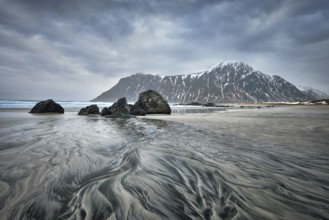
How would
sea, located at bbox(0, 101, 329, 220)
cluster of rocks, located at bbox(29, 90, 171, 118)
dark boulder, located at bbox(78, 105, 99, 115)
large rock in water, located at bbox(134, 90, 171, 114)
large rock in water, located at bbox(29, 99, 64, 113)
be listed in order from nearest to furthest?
sea, located at bbox(0, 101, 329, 220), dark boulder, located at bbox(78, 105, 99, 115), cluster of rocks, located at bbox(29, 90, 171, 118), large rock in water, located at bbox(29, 99, 64, 113), large rock in water, located at bbox(134, 90, 171, 114)

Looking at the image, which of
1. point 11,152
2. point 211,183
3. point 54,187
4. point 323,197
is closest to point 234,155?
point 211,183

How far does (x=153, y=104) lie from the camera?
20.7 metres

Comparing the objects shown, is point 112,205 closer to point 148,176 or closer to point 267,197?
point 148,176

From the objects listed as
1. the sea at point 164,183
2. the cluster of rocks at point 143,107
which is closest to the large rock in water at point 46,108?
the cluster of rocks at point 143,107

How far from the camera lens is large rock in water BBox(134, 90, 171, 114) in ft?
66.5

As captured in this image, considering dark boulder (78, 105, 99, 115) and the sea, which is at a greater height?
dark boulder (78, 105, 99, 115)

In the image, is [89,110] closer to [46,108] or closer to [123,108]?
[123,108]

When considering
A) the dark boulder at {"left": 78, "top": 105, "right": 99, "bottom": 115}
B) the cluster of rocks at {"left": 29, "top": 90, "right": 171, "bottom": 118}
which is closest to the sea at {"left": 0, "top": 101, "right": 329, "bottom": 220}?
the cluster of rocks at {"left": 29, "top": 90, "right": 171, "bottom": 118}

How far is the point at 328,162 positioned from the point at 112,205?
363 cm

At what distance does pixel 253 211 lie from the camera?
1.67m

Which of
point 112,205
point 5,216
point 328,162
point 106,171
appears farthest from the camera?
point 328,162

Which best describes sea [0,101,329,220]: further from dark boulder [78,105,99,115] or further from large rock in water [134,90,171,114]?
large rock in water [134,90,171,114]

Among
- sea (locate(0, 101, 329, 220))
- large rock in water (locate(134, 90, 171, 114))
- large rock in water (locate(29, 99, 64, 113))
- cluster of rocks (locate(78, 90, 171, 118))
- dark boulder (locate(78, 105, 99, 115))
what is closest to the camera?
sea (locate(0, 101, 329, 220))

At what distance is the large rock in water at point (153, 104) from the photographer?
20266mm
